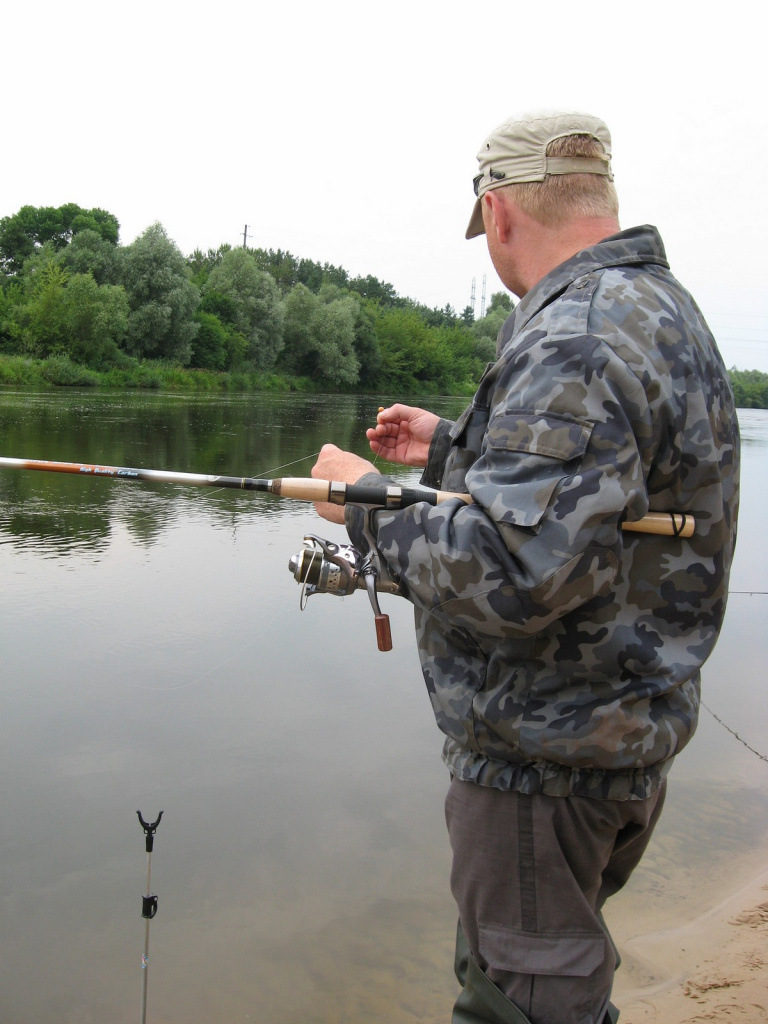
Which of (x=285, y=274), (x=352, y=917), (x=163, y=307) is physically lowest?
(x=352, y=917)

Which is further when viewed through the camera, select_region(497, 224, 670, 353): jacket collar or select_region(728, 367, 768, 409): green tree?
select_region(728, 367, 768, 409): green tree

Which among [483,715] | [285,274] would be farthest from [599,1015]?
[285,274]

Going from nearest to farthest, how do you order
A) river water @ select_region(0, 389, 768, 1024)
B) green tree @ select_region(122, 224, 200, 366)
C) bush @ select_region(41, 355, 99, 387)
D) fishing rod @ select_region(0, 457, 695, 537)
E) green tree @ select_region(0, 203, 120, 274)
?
fishing rod @ select_region(0, 457, 695, 537) < river water @ select_region(0, 389, 768, 1024) < bush @ select_region(41, 355, 99, 387) < green tree @ select_region(122, 224, 200, 366) < green tree @ select_region(0, 203, 120, 274)

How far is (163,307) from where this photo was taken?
156 ft

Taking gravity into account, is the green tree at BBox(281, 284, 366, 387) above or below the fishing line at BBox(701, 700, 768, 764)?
A: above

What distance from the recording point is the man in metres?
1.60

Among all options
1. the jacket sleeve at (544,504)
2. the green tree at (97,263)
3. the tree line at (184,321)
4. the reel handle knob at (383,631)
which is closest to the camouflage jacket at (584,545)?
the jacket sleeve at (544,504)

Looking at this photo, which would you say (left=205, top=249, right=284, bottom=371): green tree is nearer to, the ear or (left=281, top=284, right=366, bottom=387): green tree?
(left=281, top=284, right=366, bottom=387): green tree

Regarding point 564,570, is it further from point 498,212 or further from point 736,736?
point 736,736

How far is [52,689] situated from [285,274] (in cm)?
9531

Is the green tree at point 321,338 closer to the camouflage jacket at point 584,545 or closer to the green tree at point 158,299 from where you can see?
the green tree at point 158,299

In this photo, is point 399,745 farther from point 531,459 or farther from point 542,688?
point 531,459

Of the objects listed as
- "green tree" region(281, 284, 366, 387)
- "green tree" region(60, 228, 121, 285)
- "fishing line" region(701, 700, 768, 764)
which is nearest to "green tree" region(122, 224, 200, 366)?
"green tree" region(60, 228, 121, 285)

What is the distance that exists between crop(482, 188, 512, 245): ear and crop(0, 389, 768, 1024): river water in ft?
8.17
